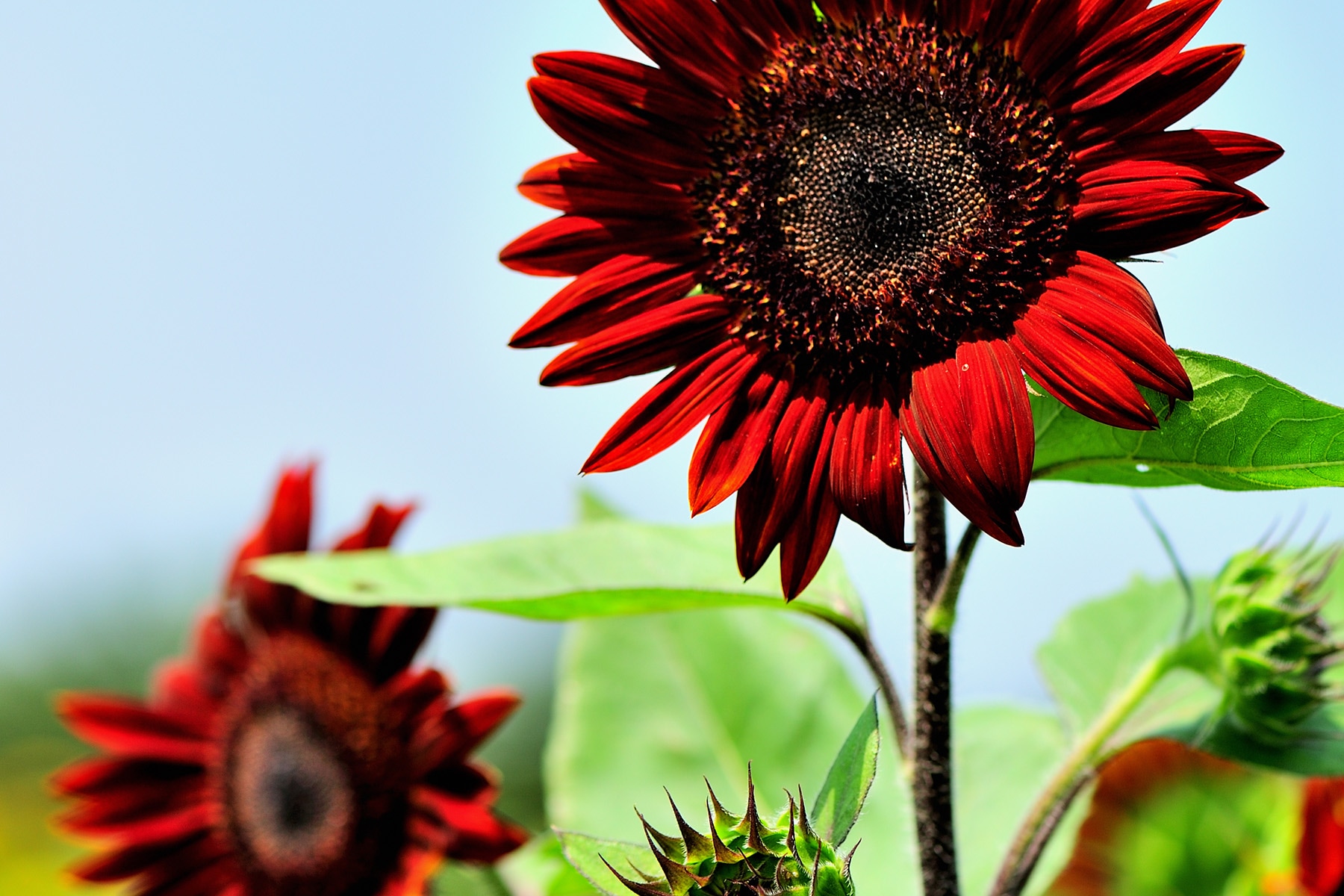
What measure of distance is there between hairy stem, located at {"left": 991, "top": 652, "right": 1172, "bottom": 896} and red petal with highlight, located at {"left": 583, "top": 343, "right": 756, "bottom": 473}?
0.41 m

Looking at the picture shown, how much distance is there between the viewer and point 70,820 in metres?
1.49

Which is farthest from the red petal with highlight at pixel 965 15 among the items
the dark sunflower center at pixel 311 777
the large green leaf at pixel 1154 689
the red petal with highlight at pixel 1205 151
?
the dark sunflower center at pixel 311 777

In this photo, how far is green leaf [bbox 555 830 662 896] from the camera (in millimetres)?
722

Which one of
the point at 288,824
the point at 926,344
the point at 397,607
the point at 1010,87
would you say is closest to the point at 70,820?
the point at 288,824

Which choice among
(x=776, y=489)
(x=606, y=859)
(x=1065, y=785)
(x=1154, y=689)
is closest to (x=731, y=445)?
(x=776, y=489)

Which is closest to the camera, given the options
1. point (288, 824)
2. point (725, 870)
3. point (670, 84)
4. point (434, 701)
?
point (725, 870)

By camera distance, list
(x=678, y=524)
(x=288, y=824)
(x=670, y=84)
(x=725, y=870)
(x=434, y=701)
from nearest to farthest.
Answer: (x=725, y=870) < (x=670, y=84) < (x=678, y=524) < (x=434, y=701) < (x=288, y=824)

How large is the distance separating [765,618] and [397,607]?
17.6 inches

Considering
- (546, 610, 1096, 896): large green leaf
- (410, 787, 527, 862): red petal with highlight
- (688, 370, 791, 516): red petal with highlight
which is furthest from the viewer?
(546, 610, 1096, 896): large green leaf

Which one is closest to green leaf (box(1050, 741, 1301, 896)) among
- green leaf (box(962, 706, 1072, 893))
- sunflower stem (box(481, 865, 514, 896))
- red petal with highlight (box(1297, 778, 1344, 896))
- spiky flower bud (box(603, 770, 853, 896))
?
red petal with highlight (box(1297, 778, 1344, 896))

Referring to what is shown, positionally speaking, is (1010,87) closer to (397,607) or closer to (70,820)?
(397,607)

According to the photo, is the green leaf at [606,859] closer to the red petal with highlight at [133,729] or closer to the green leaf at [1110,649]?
the green leaf at [1110,649]

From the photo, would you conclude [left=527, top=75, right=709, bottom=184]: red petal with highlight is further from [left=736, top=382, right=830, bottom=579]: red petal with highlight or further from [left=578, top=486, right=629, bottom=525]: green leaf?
[left=578, top=486, right=629, bottom=525]: green leaf

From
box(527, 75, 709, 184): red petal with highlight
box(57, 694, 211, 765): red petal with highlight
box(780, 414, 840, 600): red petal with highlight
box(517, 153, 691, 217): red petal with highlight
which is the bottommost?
box(57, 694, 211, 765): red petal with highlight
